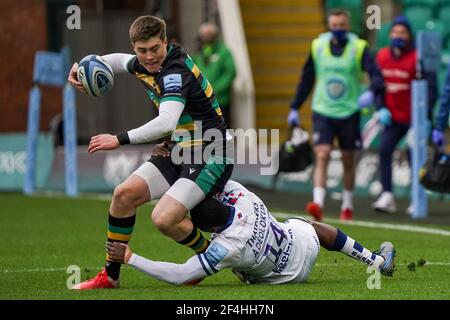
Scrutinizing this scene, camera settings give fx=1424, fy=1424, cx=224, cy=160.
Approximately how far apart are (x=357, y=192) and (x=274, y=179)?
4.21ft

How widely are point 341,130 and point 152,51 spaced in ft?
22.0

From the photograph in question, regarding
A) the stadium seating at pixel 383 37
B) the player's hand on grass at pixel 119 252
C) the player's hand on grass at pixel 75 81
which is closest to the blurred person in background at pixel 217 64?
the stadium seating at pixel 383 37

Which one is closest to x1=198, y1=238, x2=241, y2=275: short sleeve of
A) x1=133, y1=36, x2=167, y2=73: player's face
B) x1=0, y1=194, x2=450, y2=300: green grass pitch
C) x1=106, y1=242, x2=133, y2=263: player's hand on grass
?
x1=0, y1=194, x2=450, y2=300: green grass pitch

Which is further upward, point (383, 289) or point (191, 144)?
point (191, 144)

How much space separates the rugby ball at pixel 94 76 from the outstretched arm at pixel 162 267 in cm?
116

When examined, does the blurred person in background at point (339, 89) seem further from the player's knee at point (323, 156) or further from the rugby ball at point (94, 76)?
the rugby ball at point (94, 76)

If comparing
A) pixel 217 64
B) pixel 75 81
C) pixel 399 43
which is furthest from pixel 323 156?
pixel 75 81

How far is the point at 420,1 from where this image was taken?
25.2 m

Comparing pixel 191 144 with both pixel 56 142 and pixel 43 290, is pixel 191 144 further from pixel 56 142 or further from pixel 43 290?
pixel 56 142

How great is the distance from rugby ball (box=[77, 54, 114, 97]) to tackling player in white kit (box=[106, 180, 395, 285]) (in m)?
1.12

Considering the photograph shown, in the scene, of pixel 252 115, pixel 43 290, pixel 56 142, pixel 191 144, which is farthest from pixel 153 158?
pixel 252 115

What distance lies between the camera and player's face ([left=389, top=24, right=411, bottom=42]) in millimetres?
17500

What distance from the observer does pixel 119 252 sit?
980 cm
